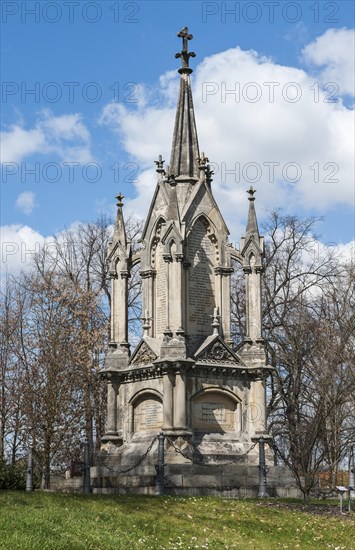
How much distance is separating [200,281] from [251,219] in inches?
107

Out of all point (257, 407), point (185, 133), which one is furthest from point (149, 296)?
point (185, 133)

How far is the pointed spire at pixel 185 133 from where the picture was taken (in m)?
27.2

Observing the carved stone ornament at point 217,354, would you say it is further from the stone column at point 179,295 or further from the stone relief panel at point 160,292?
the stone relief panel at point 160,292

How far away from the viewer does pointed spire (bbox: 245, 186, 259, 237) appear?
27.1 metres

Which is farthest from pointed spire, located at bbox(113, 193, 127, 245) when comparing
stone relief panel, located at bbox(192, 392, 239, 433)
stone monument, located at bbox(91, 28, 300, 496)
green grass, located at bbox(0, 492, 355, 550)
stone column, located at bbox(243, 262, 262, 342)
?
green grass, located at bbox(0, 492, 355, 550)

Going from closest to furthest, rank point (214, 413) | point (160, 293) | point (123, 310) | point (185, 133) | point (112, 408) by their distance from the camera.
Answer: point (214, 413), point (112, 408), point (160, 293), point (123, 310), point (185, 133)

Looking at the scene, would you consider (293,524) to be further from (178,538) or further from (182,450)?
(182,450)

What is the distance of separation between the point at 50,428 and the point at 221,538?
22.1 m

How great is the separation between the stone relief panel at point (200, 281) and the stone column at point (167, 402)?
1972 mm

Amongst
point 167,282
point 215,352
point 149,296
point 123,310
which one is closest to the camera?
point 167,282

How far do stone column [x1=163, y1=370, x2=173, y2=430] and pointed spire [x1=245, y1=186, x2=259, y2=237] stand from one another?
5522mm

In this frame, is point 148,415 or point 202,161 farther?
point 202,161

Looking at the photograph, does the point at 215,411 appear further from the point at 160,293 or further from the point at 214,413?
the point at 160,293

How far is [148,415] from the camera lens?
82.9 ft
